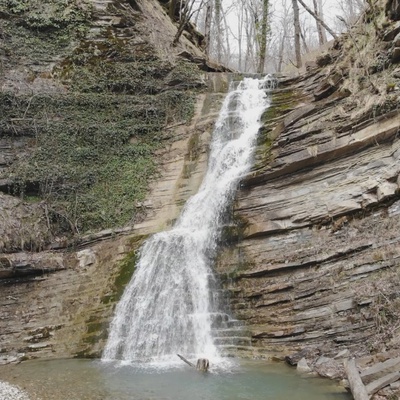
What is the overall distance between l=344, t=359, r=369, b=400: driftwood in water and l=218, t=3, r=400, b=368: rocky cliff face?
1.02m

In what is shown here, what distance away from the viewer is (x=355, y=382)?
656 centimetres

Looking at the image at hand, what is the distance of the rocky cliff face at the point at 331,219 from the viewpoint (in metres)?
9.00

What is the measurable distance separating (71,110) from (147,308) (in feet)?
31.7

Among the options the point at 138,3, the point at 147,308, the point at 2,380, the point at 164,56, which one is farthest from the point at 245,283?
the point at 138,3

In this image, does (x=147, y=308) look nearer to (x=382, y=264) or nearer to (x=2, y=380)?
(x=2, y=380)

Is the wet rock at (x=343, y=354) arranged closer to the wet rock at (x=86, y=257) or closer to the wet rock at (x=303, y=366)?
the wet rock at (x=303, y=366)

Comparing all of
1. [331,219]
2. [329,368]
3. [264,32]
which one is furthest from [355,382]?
[264,32]

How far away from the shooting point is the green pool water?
7109 mm

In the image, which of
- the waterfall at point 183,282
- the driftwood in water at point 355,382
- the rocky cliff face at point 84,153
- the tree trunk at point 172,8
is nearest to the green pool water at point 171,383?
the driftwood in water at point 355,382

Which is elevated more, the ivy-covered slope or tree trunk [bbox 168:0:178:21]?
tree trunk [bbox 168:0:178:21]

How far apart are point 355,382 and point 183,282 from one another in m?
5.56

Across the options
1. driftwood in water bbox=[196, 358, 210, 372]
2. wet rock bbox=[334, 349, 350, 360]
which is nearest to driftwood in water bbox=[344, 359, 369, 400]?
wet rock bbox=[334, 349, 350, 360]

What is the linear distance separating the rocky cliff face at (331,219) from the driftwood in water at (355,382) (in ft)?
3.35

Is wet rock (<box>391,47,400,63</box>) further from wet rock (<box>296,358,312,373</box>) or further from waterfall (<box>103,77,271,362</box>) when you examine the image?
wet rock (<box>296,358,312,373</box>)
